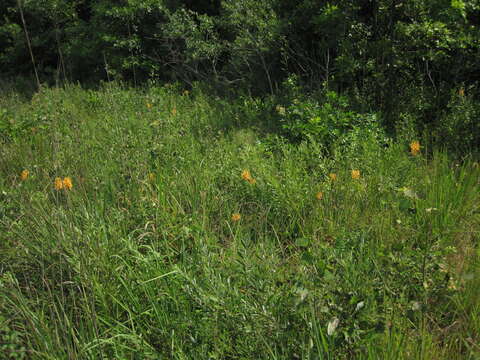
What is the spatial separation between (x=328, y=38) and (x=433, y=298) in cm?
370

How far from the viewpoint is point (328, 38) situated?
16.0 feet

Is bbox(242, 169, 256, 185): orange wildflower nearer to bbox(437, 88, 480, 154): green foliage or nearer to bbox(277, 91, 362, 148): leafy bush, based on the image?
bbox(277, 91, 362, 148): leafy bush

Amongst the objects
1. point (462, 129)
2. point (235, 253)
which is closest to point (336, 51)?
point (462, 129)

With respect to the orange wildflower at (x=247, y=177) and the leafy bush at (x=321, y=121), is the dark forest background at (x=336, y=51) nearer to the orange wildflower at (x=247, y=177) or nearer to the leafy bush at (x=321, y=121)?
the leafy bush at (x=321, y=121)

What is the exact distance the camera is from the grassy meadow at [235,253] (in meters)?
1.61

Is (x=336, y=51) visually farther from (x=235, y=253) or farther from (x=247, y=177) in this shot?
(x=235, y=253)

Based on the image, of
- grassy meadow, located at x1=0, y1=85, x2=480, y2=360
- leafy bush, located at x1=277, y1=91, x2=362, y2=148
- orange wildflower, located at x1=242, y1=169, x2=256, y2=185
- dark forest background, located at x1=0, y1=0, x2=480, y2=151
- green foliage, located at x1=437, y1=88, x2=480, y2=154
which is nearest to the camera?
grassy meadow, located at x1=0, y1=85, x2=480, y2=360

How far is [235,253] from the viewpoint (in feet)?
6.65

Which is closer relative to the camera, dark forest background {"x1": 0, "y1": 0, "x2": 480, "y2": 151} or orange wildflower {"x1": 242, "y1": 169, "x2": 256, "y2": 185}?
orange wildflower {"x1": 242, "y1": 169, "x2": 256, "y2": 185}

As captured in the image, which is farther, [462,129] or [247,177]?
[462,129]

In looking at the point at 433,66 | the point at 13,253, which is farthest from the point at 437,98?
the point at 13,253

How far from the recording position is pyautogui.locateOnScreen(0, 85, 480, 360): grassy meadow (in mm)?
1611

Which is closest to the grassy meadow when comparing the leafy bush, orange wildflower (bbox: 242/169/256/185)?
orange wildflower (bbox: 242/169/256/185)

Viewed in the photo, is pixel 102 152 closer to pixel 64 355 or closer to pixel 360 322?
pixel 64 355
